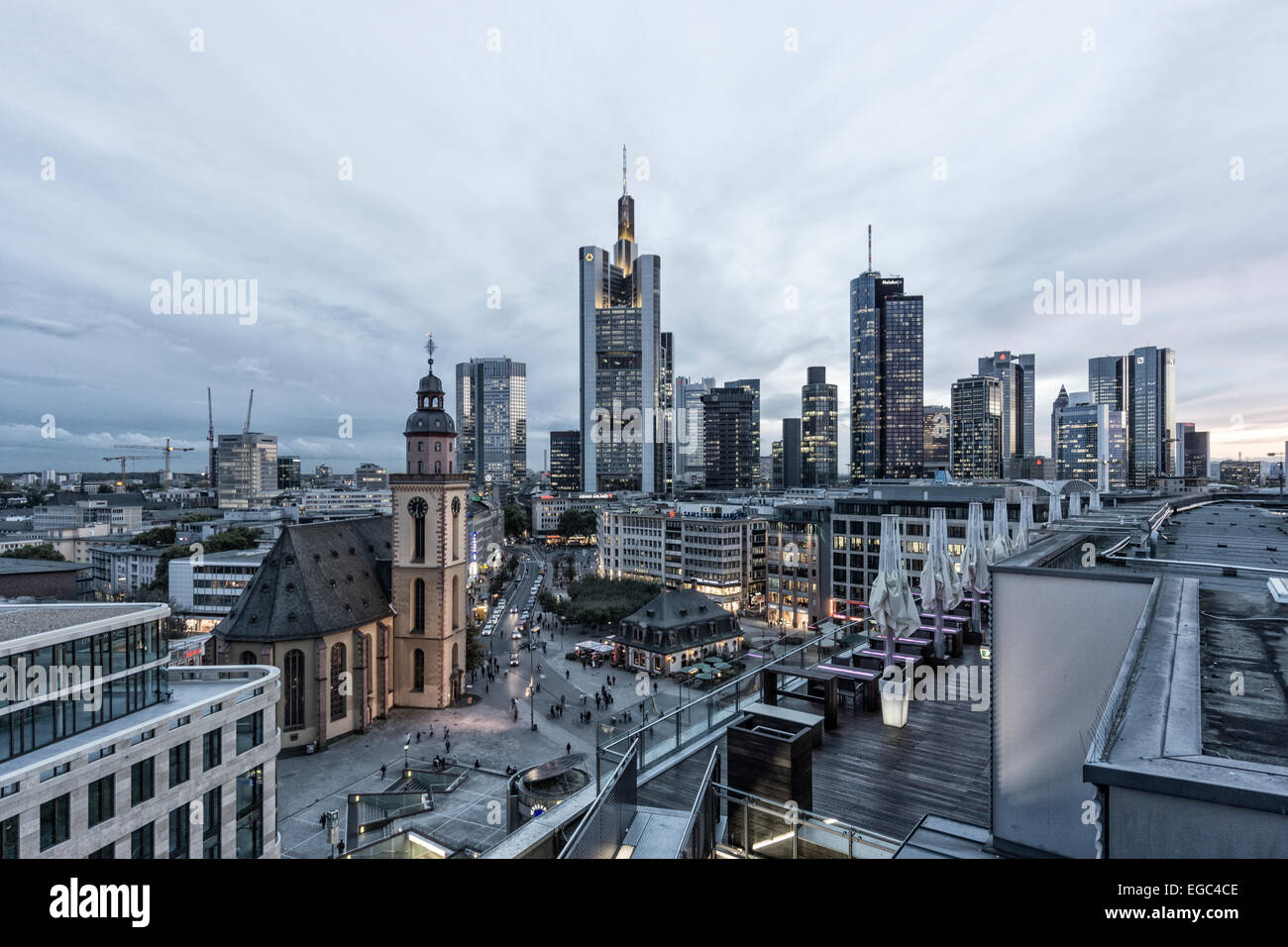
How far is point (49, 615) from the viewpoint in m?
17.5

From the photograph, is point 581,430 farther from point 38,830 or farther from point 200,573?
point 38,830

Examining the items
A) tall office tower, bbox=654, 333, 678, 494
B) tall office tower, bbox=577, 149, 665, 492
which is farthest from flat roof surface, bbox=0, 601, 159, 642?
tall office tower, bbox=654, 333, 678, 494

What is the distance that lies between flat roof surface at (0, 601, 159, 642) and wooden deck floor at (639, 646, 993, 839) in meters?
17.8

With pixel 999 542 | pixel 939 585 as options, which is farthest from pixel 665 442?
pixel 939 585

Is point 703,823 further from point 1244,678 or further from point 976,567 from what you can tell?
point 976,567

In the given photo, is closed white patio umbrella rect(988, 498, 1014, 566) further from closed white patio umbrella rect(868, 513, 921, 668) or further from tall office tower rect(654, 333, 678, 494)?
tall office tower rect(654, 333, 678, 494)

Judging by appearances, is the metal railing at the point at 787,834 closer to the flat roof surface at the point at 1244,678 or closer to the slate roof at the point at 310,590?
the flat roof surface at the point at 1244,678

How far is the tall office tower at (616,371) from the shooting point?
181 meters

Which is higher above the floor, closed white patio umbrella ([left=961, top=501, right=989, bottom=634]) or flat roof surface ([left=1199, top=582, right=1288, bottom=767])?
flat roof surface ([left=1199, top=582, right=1288, bottom=767])

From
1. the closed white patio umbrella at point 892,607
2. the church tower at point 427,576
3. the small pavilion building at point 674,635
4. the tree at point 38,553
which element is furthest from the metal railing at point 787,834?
the tree at point 38,553

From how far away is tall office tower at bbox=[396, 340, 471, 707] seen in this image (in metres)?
38.9

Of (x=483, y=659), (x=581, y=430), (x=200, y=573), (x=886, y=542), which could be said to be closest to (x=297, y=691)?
(x=483, y=659)

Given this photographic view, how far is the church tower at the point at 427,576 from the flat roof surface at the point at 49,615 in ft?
65.8
